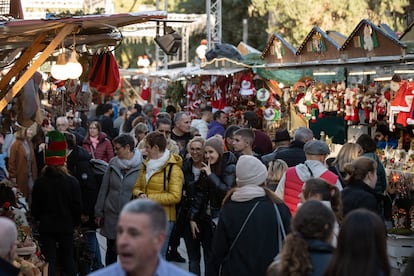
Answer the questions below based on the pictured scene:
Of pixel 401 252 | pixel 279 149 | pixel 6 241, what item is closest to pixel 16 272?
pixel 6 241

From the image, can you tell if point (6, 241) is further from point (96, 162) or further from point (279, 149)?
point (279, 149)

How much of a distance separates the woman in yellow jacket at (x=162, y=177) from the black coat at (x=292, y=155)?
5.98 feet

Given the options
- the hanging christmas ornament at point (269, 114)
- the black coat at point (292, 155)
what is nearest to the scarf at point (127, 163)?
the black coat at point (292, 155)

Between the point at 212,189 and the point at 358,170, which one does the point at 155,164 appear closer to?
the point at 212,189

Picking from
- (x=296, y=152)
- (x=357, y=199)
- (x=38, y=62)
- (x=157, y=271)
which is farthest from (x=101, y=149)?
(x=157, y=271)

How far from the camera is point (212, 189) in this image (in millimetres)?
9852

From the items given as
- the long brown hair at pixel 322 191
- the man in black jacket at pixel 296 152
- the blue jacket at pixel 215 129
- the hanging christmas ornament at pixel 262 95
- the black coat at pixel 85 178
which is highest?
the long brown hair at pixel 322 191

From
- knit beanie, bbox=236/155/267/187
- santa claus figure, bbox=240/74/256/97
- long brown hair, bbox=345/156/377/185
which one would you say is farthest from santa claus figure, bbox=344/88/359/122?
knit beanie, bbox=236/155/267/187

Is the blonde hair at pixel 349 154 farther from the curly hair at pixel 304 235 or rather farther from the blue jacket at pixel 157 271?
the blue jacket at pixel 157 271

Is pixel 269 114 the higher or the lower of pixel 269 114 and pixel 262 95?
the lower

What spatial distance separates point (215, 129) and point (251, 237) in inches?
359

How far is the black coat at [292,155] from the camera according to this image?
11.6 m

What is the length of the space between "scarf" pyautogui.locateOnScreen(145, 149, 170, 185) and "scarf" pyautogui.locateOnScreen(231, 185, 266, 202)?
108 inches

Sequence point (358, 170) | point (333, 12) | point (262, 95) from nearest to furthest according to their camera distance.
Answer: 1. point (358, 170)
2. point (262, 95)
3. point (333, 12)
